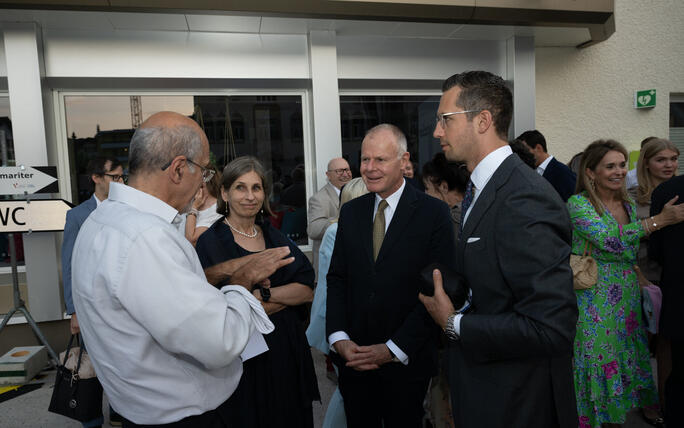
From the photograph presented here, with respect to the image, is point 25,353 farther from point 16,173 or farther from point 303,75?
point 303,75

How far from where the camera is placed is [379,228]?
2.29 meters

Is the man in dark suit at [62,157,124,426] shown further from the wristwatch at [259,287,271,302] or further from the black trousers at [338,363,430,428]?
the black trousers at [338,363,430,428]

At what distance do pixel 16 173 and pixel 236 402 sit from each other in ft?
12.2

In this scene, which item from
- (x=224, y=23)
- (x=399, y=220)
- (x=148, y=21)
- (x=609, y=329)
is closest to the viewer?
(x=399, y=220)

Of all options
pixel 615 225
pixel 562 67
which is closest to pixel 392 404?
pixel 615 225

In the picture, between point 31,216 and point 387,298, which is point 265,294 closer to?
point 387,298

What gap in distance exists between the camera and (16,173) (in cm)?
421

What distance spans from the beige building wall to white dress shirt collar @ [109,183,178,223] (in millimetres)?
6093

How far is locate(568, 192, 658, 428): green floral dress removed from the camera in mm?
2865

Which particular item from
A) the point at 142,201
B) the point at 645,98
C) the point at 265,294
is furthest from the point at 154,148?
the point at 645,98

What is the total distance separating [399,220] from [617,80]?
5992 mm

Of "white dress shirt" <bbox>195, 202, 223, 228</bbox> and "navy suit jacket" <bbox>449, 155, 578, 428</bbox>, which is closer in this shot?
"navy suit jacket" <bbox>449, 155, 578, 428</bbox>

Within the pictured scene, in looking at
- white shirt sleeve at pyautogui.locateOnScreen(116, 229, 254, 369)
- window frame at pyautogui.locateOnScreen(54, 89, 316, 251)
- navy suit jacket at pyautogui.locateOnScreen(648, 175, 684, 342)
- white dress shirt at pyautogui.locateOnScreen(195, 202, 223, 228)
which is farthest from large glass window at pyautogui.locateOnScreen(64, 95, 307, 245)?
white shirt sleeve at pyautogui.locateOnScreen(116, 229, 254, 369)

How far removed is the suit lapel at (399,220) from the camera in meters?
2.16
